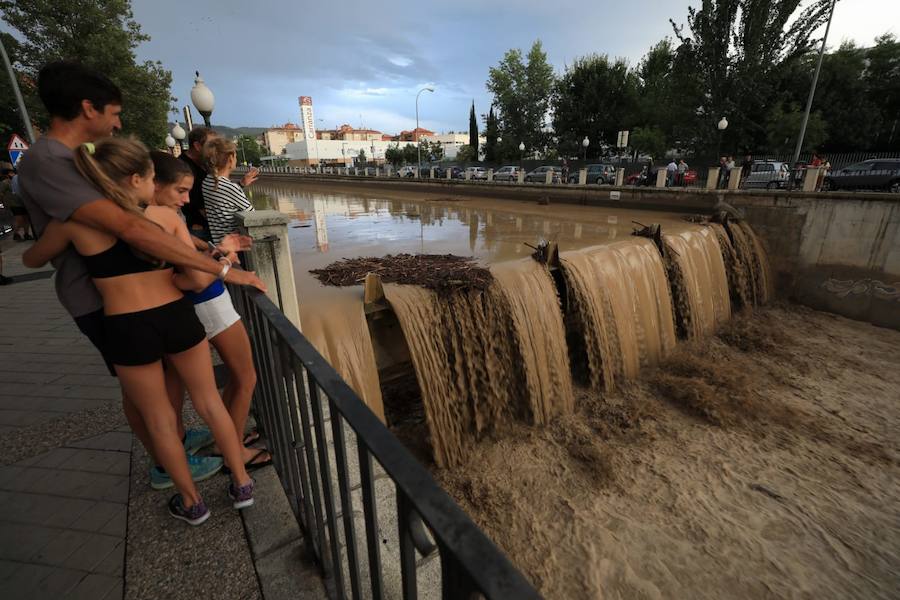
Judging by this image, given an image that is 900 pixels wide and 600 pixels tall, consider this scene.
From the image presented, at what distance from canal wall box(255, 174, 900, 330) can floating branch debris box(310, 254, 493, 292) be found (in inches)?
384

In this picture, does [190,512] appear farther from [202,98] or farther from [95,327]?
[202,98]

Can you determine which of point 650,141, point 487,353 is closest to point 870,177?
point 487,353

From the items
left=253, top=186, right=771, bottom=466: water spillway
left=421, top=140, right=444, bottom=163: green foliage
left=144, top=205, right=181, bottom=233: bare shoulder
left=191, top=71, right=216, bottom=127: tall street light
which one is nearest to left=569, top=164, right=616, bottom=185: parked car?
left=253, top=186, right=771, bottom=466: water spillway

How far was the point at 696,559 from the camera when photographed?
4434mm

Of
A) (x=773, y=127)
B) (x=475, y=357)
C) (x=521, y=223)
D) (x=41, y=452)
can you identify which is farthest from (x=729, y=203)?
(x=773, y=127)

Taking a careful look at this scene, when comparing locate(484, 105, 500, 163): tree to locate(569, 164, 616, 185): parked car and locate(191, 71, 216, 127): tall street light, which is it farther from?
locate(191, 71, 216, 127): tall street light

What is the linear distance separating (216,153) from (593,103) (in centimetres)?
4274

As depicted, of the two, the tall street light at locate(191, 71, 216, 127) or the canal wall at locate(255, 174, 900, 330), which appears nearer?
the tall street light at locate(191, 71, 216, 127)

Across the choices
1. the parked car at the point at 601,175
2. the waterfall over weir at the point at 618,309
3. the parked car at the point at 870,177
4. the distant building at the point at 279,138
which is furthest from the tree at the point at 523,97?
the distant building at the point at 279,138

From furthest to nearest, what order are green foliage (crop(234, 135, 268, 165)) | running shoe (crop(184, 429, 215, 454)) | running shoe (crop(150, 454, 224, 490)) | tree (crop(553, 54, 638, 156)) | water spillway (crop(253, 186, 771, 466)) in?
green foliage (crop(234, 135, 268, 165)), tree (crop(553, 54, 638, 156)), water spillway (crop(253, 186, 771, 466)), running shoe (crop(184, 429, 215, 454)), running shoe (crop(150, 454, 224, 490))

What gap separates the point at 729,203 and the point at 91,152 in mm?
14836

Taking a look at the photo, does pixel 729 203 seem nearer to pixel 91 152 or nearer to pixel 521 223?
pixel 521 223

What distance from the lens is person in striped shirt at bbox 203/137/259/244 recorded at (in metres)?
3.18

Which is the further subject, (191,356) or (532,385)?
(532,385)
